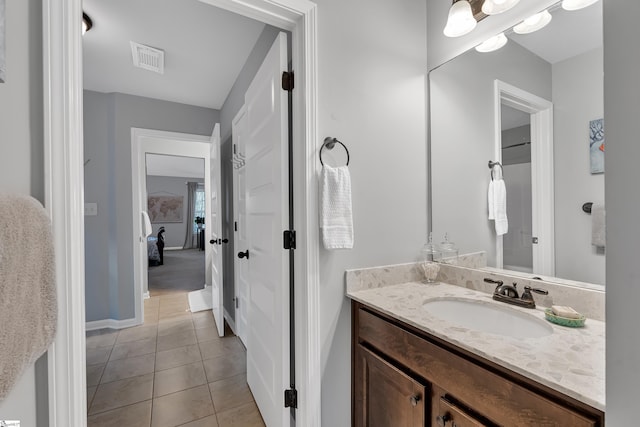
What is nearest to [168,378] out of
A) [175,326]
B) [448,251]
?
[175,326]

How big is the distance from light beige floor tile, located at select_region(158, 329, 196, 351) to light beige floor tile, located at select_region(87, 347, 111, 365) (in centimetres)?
39

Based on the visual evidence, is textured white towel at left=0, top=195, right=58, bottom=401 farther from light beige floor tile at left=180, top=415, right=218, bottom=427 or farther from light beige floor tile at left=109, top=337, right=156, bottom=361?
light beige floor tile at left=109, top=337, right=156, bottom=361

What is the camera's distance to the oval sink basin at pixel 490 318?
1021mm

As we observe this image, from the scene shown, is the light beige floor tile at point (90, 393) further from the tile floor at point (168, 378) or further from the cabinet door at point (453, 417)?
the cabinet door at point (453, 417)

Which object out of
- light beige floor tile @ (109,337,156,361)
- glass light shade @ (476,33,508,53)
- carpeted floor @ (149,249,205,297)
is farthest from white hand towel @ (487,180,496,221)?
carpeted floor @ (149,249,205,297)

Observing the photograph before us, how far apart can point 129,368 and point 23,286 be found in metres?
1.97

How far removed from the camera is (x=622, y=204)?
0.46 metres

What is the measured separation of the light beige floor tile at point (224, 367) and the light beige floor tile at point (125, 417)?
0.42 meters

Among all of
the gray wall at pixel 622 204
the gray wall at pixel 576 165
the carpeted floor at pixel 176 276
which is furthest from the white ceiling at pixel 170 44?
the carpeted floor at pixel 176 276

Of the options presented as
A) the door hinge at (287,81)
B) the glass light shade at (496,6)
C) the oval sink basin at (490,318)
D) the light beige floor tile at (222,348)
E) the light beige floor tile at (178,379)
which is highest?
the glass light shade at (496,6)

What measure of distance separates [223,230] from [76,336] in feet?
7.44

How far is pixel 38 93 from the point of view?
32.2 inches

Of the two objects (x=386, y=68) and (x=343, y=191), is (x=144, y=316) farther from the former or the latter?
(x=386, y=68)

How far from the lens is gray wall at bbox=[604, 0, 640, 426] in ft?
1.47
